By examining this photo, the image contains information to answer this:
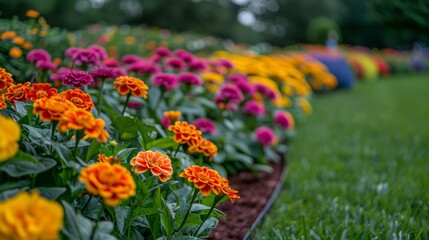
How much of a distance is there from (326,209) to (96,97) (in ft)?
4.29

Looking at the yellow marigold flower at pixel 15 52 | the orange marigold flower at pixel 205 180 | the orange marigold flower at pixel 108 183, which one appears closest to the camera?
the orange marigold flower at pixel 108 183

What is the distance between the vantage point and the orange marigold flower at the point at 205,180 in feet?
4.33

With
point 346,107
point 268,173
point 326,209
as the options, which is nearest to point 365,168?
point 268,173

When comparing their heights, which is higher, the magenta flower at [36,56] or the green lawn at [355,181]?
the magenta flower at [36,56]

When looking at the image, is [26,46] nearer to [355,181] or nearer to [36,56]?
[36,56]

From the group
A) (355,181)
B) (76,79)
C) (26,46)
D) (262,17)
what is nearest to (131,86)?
(76,79)

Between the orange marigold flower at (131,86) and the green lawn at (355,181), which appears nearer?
the orange marigold flower at (131,86)

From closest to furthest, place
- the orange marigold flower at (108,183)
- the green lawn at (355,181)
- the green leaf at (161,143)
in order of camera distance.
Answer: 1. the orange marigold flower at (108,183)
2. the green leaf at (161,143)
3. the green lawn at (355,181)

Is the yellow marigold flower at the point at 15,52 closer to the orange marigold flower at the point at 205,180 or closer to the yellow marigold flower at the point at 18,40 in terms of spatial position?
the yellow marigold flower at the point at 18,40

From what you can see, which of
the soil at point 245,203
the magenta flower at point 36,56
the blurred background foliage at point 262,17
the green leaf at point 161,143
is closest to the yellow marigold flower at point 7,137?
the green leaf at point 161,143

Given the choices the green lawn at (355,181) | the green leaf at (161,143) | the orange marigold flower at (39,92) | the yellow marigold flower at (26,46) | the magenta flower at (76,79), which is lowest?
the green lawn at (355,181)

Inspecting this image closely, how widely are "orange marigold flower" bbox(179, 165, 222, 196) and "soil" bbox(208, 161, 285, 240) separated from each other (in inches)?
26.9

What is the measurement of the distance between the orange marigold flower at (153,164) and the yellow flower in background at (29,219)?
1.73ft

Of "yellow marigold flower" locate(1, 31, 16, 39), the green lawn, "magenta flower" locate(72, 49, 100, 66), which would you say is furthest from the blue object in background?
"magenta flower" locate(72, 49, 100, 66)
